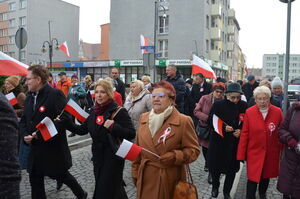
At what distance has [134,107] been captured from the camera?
6086 mm

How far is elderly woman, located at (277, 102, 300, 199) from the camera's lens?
3855mm

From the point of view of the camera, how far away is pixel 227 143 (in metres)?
4.81

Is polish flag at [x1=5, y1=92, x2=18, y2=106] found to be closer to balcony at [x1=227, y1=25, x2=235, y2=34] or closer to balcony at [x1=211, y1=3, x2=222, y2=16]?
balcony at [x1=211, y1=3, x2=222, y2=16]

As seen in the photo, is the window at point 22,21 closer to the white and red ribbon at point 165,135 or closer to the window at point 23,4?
the window at point 23,4

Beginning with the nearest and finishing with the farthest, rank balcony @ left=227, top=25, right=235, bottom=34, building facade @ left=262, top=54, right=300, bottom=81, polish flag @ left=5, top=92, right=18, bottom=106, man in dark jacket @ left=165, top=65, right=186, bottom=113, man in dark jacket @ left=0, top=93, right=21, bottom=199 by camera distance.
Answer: man in dark jacket @ left=0, top=93, right=21, bottom=199, polish flag @ left=5, top=92, right=18, bottom=106, man in dark jacket @ left=165, top=65, right=186, bottom=113, balcony @ left=227, top=25, right=235, bottom=34, building facade @ left=262, top=54, right=300, bottom=81

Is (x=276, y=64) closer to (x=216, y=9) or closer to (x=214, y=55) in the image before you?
(x=216, y=9)

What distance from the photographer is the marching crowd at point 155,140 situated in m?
3.16

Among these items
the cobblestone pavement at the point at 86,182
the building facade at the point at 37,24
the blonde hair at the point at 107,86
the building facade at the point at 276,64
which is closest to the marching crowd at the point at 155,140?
the blonde hair at the point at 107,86

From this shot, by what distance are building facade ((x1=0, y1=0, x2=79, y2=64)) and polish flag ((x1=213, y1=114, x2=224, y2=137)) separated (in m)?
48.9

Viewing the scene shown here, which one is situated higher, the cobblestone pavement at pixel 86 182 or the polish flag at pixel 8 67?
the polish flag at pixel 8 67

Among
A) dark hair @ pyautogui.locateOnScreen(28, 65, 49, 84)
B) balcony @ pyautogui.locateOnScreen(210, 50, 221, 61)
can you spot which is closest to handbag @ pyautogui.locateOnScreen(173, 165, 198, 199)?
dark hair @ pyautogui.locateOnScreen(28, 65, 49, 84)

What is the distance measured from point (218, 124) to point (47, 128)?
96.8 inches

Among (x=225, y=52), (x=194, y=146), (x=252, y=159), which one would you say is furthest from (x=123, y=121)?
(x=225, y=52)

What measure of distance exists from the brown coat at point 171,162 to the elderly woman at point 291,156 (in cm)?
145
